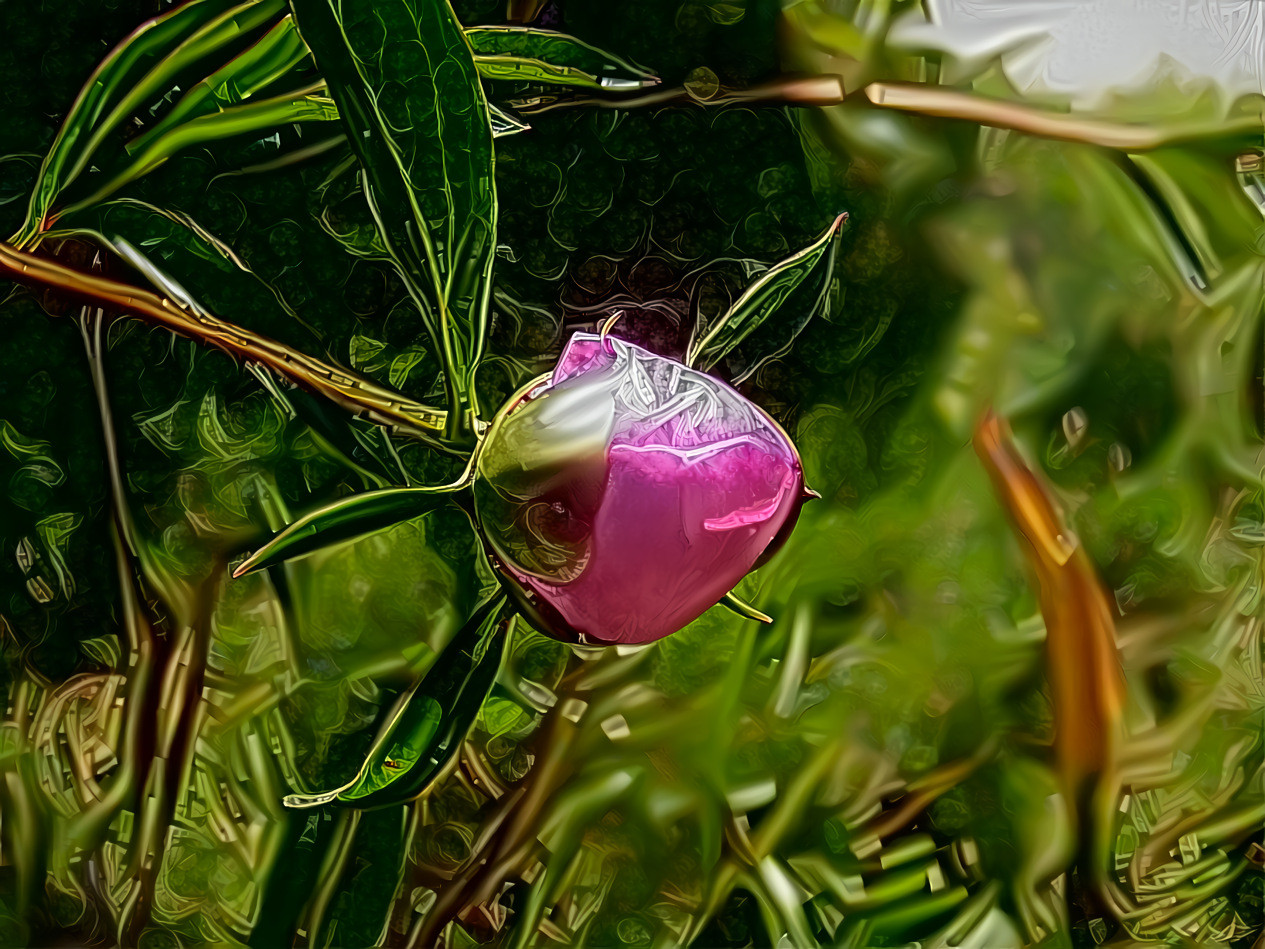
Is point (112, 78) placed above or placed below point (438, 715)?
above

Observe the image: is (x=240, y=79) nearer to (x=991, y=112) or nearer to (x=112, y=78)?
(x=112, y=78)

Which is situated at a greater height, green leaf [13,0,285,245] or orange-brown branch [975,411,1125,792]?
green leaf [13,0,285,245]

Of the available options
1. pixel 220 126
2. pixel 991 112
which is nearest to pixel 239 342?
pixel 220 126

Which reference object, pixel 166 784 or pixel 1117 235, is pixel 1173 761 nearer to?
pixel 1117 235

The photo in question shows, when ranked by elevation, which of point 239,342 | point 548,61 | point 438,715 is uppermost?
point 548,61

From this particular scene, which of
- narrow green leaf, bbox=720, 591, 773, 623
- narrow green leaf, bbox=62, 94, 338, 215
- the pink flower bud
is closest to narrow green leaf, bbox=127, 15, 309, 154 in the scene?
narrow green leaf, bbox=62, 94, 338, 215

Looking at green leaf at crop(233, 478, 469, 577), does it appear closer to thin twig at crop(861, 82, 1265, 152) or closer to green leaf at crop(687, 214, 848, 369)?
green leaf at crop(687, 214, 848, 369)
